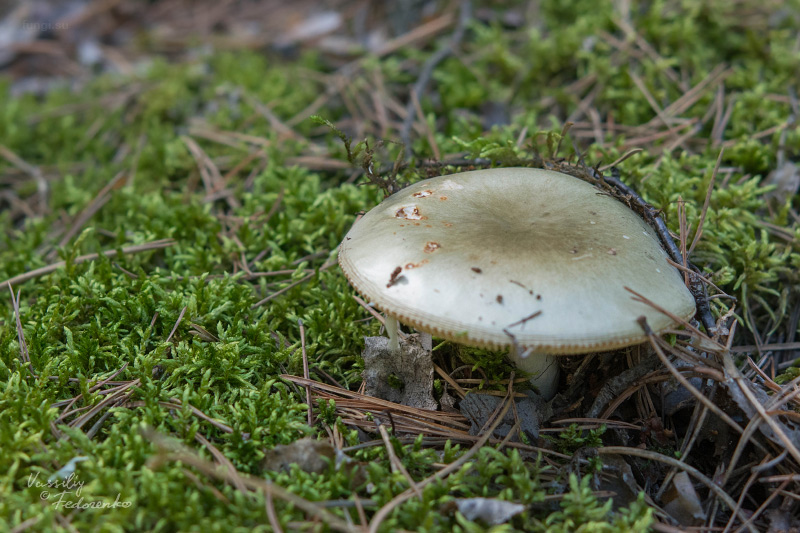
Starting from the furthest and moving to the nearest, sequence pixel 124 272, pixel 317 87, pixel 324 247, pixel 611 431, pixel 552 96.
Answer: pixel 317 87
pixel 552 96
pixel 324 247
pixel 124 272
pixel 611 431

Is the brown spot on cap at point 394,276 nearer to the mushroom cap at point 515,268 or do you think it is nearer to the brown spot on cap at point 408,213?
the mushroom cap at point 515,268

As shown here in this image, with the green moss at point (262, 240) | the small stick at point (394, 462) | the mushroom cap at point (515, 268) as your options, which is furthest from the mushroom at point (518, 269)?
the green moss at point (262, 240)

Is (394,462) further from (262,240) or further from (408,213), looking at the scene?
(262,240)

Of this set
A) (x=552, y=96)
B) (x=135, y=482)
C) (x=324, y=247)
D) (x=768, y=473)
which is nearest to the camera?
(x=135, y=482)

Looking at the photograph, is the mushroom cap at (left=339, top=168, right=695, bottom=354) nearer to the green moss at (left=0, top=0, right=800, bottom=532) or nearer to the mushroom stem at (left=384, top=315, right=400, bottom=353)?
the mushroom stem at (left=384, top=315, right=400, bottom=353)

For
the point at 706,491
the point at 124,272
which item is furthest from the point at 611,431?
the point at 124,272

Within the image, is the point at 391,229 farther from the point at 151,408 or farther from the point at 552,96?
the point at 552,96

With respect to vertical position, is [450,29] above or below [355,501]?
above

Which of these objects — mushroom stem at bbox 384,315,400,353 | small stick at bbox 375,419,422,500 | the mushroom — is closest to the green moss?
small stick at bbox 375,419,422,500

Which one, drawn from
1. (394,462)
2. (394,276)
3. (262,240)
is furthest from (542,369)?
(262,240)
